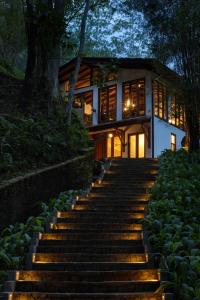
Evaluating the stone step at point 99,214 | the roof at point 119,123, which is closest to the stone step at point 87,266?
the stone step at point 99,214

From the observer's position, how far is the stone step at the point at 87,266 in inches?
307

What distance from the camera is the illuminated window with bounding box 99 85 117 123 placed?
27156 millimetres

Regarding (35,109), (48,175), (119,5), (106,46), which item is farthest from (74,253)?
(106,46)

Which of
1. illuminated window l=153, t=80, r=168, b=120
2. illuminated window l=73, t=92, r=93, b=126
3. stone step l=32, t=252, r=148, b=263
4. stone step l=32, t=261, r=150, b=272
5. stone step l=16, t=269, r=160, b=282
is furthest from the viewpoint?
illuminated window l=73, t=92, r=93, b=126

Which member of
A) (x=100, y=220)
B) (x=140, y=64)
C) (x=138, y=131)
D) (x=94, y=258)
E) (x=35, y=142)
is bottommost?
(x=94, y=258)

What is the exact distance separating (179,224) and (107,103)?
1884 cm

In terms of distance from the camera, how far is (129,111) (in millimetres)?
26078

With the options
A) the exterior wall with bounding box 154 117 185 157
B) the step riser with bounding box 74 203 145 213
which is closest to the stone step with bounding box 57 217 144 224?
the step riser with bounding box 74 203 145 213

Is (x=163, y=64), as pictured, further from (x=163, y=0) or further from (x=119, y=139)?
(x=119, y=139)

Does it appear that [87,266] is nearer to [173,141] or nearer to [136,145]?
[136,145]

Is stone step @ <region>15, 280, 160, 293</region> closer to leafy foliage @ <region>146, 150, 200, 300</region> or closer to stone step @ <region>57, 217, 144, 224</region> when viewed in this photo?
leafy foliage @ <region>146, 150, 200, 300</region>

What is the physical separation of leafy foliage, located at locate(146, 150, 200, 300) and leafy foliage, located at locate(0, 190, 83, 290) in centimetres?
227

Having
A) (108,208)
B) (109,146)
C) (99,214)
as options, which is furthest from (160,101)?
(99,214)

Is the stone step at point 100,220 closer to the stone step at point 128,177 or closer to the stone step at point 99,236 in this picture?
the stone step at point 99,236
